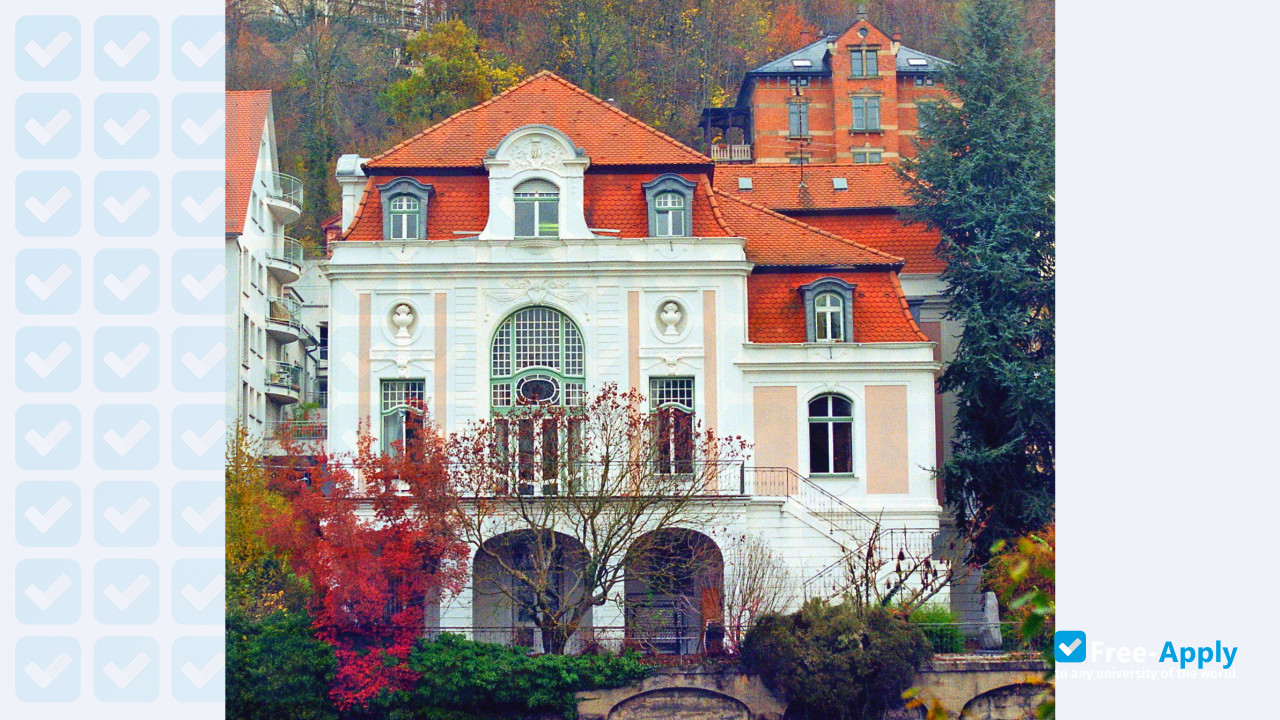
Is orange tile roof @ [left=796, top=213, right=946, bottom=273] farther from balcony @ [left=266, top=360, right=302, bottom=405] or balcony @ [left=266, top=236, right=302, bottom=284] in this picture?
balcony @ [left=266, top=360, right=302, bottom=405]

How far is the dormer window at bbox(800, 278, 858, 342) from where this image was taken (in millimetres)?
36594

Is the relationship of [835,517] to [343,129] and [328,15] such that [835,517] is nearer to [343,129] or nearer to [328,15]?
[343,129]

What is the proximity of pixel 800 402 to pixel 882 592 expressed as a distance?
5.07 meters

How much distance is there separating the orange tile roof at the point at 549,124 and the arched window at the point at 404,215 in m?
0.88

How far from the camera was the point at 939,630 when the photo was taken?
1240 inches

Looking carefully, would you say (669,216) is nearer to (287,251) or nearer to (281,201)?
(281,201)

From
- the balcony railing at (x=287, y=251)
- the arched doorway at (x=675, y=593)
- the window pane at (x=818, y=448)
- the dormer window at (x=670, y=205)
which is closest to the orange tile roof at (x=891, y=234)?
the window pane at (x=818, y=448)

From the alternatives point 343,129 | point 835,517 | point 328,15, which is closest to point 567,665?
point 835,517

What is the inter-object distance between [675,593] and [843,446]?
5.68m

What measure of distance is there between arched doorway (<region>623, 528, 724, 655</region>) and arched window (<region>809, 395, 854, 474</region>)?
3.73 metres

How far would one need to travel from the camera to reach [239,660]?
2941 cm

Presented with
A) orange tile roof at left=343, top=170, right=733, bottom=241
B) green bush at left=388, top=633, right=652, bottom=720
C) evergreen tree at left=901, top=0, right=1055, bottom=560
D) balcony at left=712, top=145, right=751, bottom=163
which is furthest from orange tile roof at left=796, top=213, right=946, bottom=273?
balcony at left=712, top=145, right=751, bottom=163

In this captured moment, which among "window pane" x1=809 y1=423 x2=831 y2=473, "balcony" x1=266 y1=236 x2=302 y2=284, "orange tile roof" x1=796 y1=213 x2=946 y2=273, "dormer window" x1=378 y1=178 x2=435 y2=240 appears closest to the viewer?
"window pane" x1=809 y1=423 x2=831 y2=473

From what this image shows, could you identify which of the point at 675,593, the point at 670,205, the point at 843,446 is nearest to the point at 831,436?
the point at 843,446
